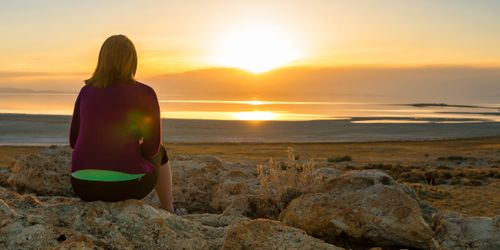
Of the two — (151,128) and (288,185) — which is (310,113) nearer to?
(288,185)

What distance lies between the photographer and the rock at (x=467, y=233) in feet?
18.2

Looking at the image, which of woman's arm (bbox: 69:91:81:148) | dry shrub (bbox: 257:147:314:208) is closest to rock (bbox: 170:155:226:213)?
dry shrub (bbox: 257:147:314:208)

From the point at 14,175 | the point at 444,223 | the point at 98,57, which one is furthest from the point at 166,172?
the point at 14,175

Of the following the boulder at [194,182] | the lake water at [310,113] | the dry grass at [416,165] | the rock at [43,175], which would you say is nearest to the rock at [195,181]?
the boulder at [194,182]

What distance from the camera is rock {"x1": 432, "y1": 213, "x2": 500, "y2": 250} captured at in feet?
18.2

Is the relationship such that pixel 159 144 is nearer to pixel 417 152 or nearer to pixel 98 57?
pixel 98 57

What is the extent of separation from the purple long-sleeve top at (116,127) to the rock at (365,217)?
6.63 feet

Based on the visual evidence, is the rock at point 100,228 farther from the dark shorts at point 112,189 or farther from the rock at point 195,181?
the rock at point 195,181

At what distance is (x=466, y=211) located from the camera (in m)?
11.5

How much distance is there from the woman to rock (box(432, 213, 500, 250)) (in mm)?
3277

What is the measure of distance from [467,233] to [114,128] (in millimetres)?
3894

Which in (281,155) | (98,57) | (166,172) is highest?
(98,57)

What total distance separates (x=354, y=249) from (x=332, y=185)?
3.21 feet

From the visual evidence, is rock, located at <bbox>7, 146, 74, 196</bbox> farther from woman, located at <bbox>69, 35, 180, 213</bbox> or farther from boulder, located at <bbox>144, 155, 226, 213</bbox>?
woman, located at <bbox>69, 35, 180, 213</bbox>
